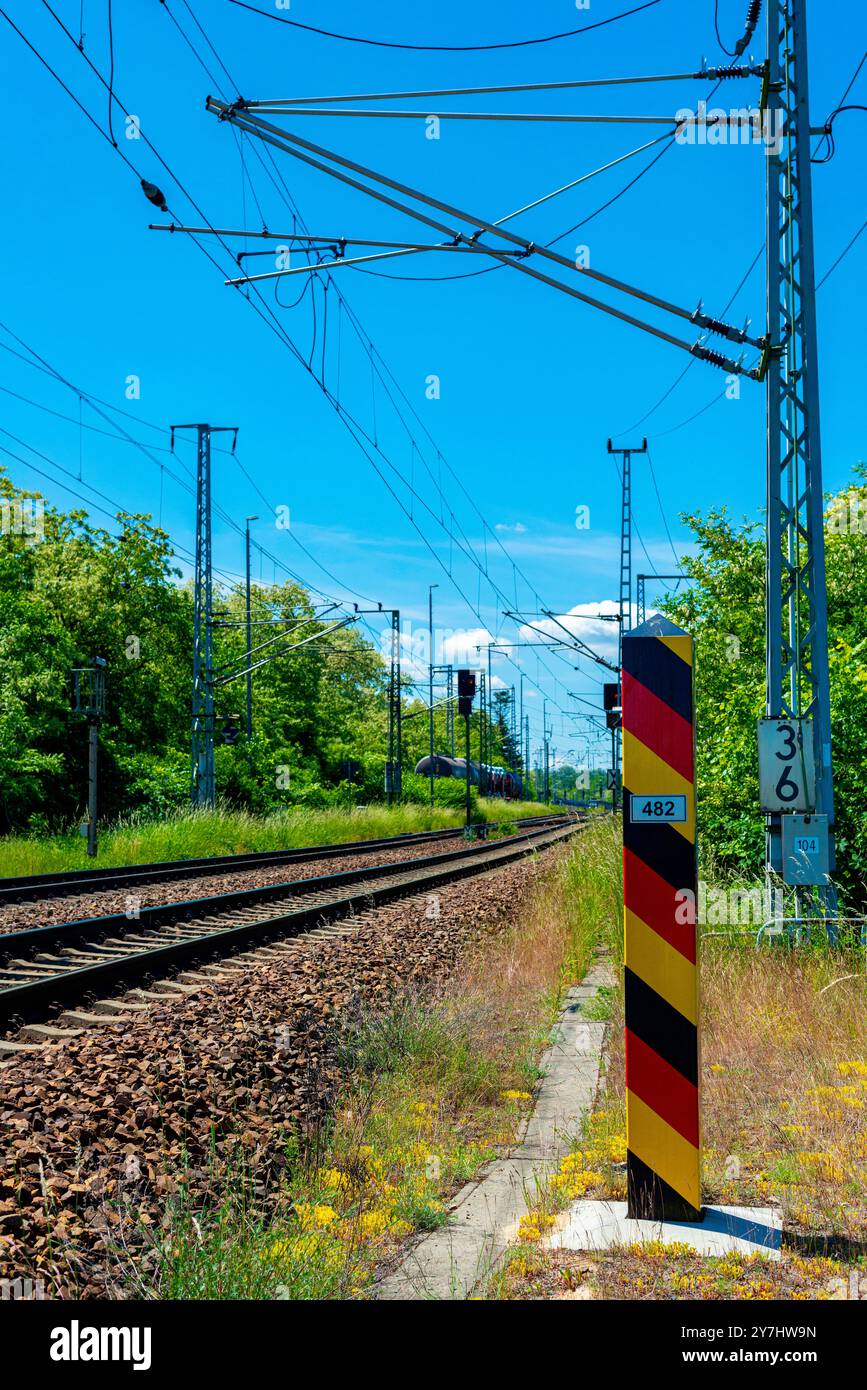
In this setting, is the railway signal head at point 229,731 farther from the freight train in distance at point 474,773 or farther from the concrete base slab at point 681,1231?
the freight train in distance at point 474,773

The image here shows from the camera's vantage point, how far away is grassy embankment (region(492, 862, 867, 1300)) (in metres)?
3.35

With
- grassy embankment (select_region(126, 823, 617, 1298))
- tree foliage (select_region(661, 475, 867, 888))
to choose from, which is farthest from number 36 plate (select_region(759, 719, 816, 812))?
grassy embankment (select_region(126, 823, 617, 1298))

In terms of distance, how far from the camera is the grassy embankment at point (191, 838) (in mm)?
20328

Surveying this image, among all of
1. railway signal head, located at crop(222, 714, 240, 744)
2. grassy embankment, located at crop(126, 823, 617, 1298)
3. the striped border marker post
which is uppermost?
railway signal head, located at crop(222, 714, 240, 744)

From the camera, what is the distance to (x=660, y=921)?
4.01m

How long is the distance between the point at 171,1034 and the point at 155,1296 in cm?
398

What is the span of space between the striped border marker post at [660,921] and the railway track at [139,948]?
177 inches

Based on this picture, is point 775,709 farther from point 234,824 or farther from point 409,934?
point 234,824

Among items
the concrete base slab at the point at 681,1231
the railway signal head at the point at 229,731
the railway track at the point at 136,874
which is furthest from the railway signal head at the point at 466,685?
the concrete base slab at the point at 681,1231

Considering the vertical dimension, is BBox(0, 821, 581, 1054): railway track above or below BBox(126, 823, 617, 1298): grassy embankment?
below

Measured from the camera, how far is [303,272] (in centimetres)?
1123

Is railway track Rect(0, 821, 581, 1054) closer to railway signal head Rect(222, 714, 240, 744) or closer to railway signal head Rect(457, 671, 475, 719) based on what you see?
railway signal head Rect(457, 671, 475, 719)
